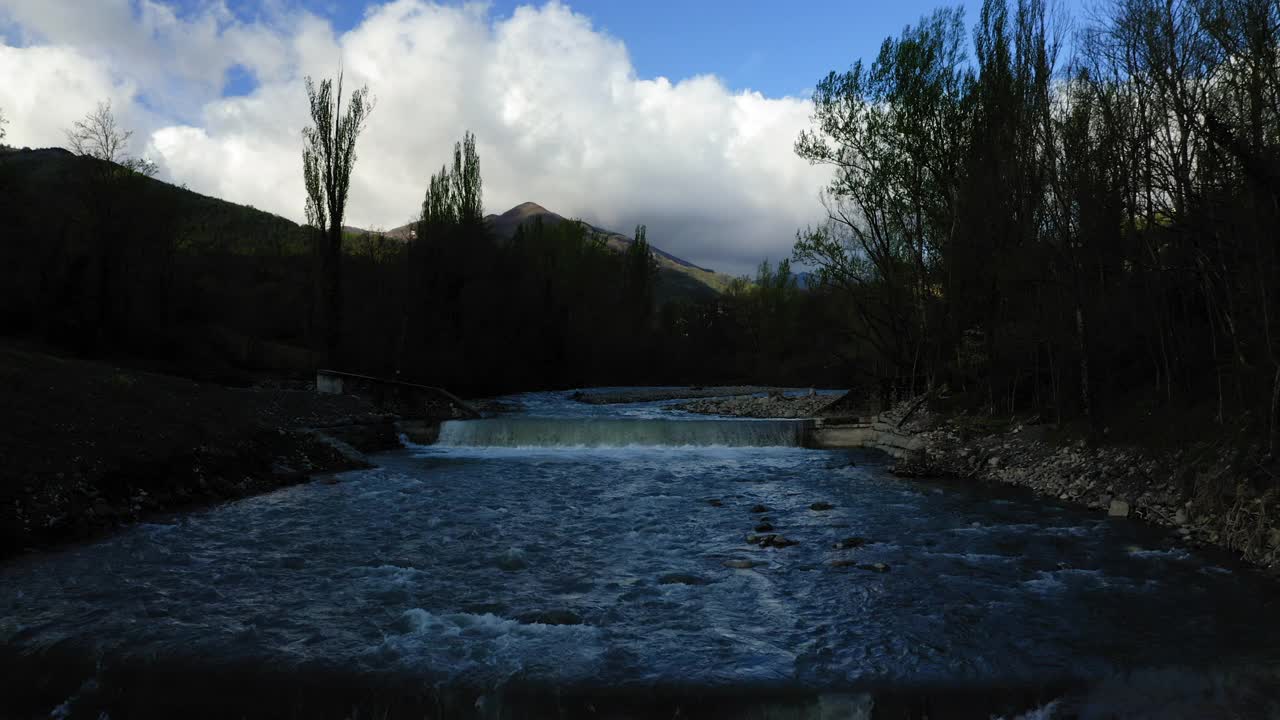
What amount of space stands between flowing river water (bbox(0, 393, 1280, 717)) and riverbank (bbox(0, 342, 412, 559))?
2.16 feet

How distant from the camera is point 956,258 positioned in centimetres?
1539

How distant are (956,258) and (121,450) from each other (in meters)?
15.9

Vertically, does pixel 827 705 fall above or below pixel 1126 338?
below

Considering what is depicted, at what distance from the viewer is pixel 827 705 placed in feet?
13.3

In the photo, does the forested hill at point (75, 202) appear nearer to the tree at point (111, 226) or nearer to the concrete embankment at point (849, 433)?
the tree at point (111, 226)

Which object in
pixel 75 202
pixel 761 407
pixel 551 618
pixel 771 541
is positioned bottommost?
pixel 551 618

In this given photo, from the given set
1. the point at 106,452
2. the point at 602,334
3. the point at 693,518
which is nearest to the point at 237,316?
the point at 602,334

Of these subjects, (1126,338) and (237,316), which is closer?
(1126,338)

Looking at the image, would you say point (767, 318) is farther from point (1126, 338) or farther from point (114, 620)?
point (114, 620)

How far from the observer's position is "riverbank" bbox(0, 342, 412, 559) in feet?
24.9

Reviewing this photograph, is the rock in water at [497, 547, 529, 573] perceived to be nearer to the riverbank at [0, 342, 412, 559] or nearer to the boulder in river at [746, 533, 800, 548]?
the boulder in river at [746, 533, 800, 548]

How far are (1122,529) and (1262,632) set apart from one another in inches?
141

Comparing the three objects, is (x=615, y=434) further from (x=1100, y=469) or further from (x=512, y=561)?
(x=1100, y=469)

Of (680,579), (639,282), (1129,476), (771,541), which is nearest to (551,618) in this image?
(680,579)
